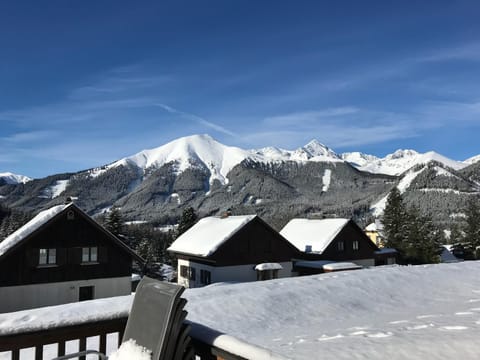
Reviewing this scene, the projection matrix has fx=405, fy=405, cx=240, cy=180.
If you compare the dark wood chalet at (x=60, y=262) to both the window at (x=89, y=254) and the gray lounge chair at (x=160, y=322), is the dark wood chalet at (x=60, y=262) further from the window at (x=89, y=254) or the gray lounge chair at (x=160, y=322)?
the gray lounge chair at (x=160, y=322)

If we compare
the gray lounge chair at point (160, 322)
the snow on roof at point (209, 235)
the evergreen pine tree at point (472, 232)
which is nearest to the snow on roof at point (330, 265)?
the snow on roof at point (209, 235)

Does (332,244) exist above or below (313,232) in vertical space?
below

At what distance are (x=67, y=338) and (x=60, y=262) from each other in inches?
826

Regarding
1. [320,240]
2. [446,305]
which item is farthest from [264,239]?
[446,305]

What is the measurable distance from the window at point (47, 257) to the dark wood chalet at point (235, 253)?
30.3 ft

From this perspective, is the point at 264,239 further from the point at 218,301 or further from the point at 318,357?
the point at 318,357

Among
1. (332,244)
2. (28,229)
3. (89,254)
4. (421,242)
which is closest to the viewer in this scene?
(28,229)

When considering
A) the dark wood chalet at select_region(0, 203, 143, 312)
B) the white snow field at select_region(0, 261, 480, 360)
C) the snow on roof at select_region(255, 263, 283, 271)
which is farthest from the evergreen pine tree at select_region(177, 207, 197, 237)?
the white snow field at select_region(0, 261, 480, 360)

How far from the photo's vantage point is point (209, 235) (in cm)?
3039

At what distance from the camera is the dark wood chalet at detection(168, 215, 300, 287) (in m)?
27.6

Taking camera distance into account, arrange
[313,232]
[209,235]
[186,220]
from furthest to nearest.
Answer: [186,220] < [313,232] < [209,235]

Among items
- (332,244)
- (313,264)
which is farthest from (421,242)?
(313,264)

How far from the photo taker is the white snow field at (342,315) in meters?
3.08

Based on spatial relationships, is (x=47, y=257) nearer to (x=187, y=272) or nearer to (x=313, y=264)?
(x=187, y=272)
